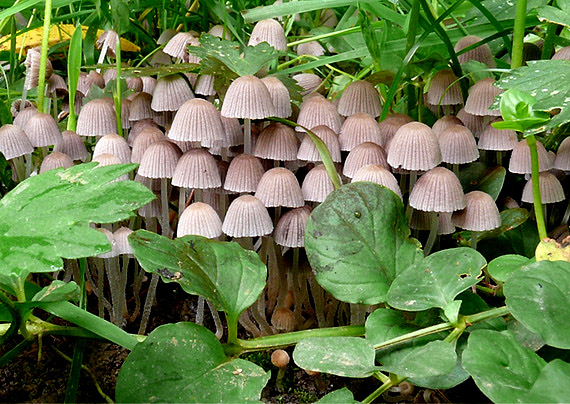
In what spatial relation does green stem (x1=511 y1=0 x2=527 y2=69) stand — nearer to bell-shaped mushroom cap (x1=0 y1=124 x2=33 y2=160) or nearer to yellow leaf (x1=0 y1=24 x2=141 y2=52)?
bell-shaped mushroom cap (x1=0 y1=124 x2=33 y2=160)

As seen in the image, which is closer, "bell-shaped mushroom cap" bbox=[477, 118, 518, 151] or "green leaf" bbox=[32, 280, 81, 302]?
"green leaf" bbox=[32, 280, 81, 302]

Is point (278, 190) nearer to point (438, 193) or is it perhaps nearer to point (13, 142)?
point (438, 193)

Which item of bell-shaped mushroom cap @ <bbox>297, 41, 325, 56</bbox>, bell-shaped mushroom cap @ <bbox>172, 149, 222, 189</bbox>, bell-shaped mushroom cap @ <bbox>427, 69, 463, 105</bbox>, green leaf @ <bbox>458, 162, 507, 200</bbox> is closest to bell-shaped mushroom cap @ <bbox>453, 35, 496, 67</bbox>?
bell-shaped mushroom cap @ <bbox>427, 69, 463, 105</bbox>

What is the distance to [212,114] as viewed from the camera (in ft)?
3.17

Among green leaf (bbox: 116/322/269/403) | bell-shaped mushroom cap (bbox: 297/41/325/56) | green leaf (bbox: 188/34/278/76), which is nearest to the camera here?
green leaf (bbox: 116/322/269/403)

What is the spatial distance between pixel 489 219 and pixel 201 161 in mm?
415

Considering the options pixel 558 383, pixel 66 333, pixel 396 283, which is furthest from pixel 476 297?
pixel 66 333

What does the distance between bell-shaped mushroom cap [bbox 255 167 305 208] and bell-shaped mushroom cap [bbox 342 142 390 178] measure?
82 mm

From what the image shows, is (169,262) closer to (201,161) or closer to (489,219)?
(201,161)

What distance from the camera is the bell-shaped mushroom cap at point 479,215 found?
3.03 feet

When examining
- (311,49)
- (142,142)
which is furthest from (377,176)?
(311,49)

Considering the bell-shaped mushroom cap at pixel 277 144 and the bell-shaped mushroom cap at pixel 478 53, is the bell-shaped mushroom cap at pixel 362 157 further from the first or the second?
the bell-shaped mushroom cap at pixel 478 53

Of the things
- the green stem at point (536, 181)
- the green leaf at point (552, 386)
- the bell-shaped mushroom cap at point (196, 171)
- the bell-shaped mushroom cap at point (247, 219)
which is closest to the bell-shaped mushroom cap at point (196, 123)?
the bell-shaped mushroom cap at point (196, 171)

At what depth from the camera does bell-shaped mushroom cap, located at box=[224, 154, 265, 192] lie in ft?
3.09
